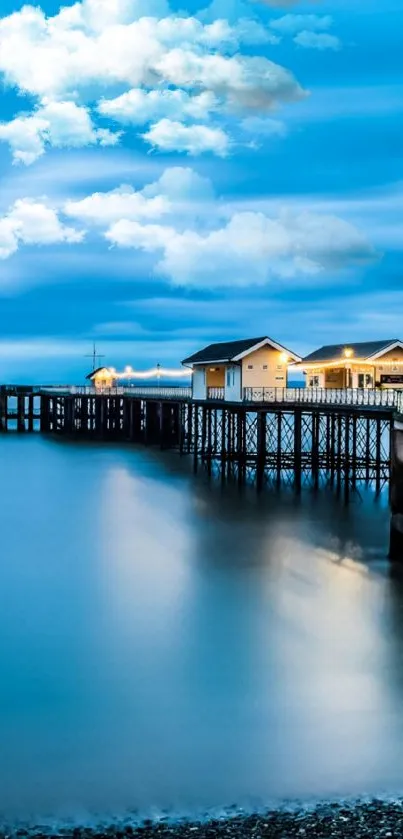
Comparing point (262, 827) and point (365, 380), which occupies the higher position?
point (365, 380)

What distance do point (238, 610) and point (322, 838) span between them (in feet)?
24.2

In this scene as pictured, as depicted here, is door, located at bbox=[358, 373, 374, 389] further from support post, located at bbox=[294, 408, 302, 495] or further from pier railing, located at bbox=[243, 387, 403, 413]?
support post, located at bbox=[294, 408, 302, 495]

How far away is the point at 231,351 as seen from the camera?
118ft

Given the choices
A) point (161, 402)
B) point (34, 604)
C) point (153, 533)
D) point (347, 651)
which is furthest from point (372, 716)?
point (161, 402)

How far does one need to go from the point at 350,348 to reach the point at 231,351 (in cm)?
498

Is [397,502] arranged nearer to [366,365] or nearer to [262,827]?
[262,827]

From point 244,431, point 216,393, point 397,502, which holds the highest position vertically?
point 216,393

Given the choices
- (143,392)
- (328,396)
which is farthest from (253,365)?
(143,392)

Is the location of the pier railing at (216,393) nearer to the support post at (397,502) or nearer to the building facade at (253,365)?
the building facade at (253,365)

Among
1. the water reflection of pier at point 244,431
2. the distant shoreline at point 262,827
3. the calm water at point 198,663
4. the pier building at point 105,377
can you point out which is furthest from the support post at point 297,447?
the pier building at point 105,377

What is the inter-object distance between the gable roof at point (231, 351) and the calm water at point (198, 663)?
1150 centimetres

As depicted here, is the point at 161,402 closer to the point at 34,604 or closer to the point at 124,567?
the point at 124,567

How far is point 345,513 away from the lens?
24906 millimetres

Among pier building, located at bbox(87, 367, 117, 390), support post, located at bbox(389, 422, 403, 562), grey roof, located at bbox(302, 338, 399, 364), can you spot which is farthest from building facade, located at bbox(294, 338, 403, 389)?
pier building, located at bbox(87, 367, 117, 390)
